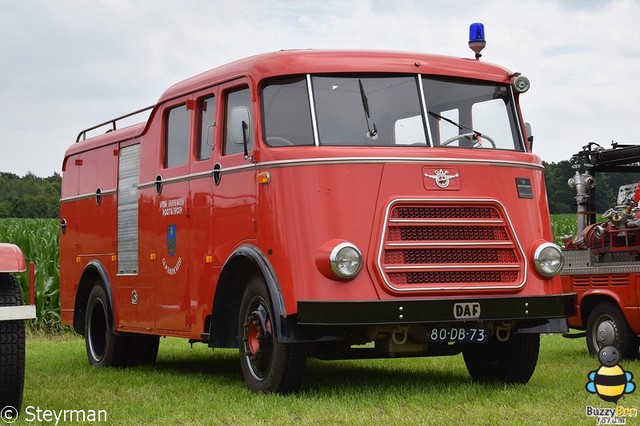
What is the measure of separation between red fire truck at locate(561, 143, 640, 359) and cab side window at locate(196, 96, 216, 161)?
5.13 meters

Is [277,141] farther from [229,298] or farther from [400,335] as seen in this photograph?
[400,335]

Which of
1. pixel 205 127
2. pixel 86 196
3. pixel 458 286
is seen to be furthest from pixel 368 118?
pixel 86 196

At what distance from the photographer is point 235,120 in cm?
1053

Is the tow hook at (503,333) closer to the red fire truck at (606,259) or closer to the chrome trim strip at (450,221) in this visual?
the chrome trim strip at (450,221)

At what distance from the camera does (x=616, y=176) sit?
19.2 m

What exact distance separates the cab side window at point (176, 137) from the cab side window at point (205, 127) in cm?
27

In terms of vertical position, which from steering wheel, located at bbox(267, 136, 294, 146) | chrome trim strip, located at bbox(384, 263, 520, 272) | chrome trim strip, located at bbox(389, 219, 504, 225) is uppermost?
steering wheel, located at bbox(267, 136, 294, 146)

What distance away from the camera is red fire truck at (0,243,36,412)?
8.45 meters

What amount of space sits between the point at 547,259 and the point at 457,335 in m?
1.12

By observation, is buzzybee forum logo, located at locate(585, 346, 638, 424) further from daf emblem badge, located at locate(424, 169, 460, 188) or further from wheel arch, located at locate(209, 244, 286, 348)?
wheel arch, located at locate(209, 244, 286, 348)

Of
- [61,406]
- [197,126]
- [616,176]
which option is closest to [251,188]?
[197,126]

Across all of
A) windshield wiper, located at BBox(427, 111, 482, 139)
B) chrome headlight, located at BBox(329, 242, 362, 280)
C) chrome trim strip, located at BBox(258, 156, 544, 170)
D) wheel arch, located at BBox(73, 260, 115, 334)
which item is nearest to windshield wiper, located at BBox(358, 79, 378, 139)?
chrome trim strip, located at BBox(258, 156, 544, 170)

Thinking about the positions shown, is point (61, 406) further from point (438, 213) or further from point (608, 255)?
point (608, 255)

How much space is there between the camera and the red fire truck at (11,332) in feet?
27.7
